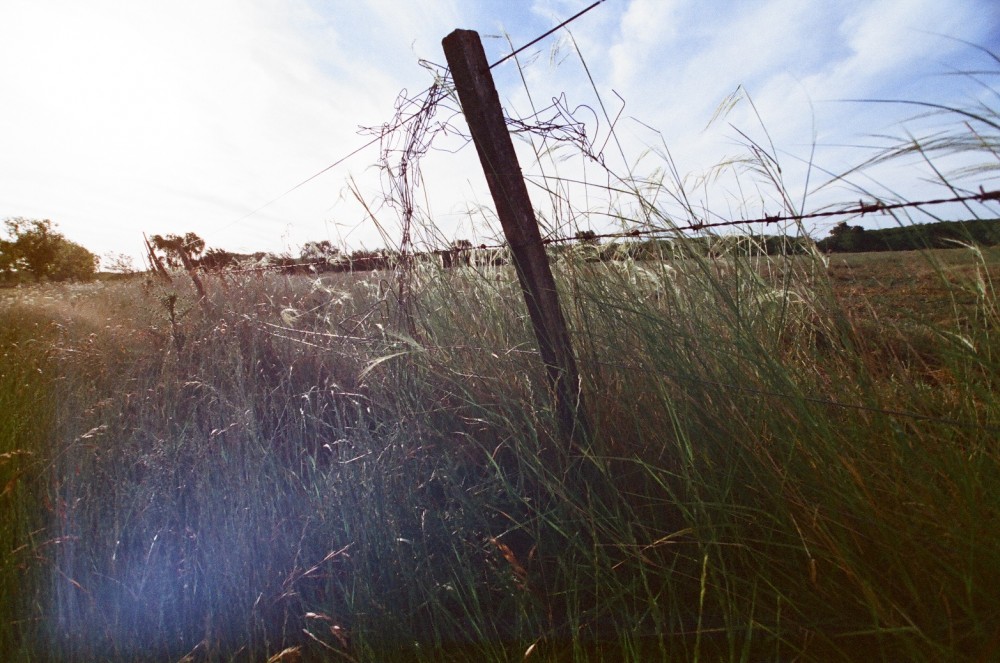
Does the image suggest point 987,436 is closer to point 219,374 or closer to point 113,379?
point 219,374

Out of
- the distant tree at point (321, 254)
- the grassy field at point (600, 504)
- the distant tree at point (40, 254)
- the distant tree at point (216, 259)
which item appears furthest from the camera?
the distant tree at point (40, 254)

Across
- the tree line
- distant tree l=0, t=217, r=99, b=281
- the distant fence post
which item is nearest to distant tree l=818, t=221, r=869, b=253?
the tree line

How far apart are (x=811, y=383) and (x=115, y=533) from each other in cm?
261

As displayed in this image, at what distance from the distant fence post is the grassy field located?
0.16 meters

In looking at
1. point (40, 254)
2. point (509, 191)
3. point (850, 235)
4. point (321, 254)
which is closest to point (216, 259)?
point (321, 254)

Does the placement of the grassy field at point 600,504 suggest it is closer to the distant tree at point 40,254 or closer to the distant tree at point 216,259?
the distant tree at point 216,259

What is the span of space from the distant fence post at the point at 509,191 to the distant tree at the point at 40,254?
140 ft

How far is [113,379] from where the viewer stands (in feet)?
12.8

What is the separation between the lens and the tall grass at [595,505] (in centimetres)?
147

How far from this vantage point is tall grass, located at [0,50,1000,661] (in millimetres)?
1469

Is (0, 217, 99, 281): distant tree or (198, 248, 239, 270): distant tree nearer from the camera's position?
(198, 248, 239, 270): distant tree

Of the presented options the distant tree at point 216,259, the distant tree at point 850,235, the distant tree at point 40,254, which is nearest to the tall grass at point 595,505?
the distant tree at point 850,235

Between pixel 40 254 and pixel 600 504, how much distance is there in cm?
5100

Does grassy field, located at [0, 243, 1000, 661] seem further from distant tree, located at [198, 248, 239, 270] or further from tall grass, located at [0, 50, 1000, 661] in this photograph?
distant tree, located at [198, 248, 239, 270]
